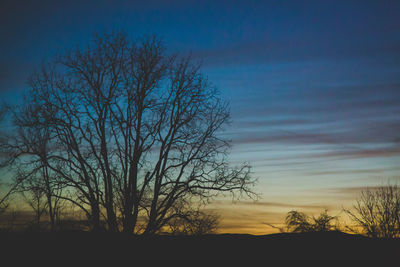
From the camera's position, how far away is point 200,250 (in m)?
9.60

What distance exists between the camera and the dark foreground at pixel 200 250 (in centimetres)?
900

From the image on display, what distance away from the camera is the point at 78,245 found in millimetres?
9844

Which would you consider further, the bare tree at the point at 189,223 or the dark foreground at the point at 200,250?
the bare tree at the point at 189,223

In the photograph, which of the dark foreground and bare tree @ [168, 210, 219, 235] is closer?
the dark foreground

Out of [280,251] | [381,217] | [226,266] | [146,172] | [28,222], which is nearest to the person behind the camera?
[226,266]

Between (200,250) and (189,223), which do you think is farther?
(189,223)

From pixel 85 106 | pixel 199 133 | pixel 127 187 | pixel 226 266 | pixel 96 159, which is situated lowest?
pixel 226 266

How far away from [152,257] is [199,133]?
9.64m

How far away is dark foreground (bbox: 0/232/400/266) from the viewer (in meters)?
9.00

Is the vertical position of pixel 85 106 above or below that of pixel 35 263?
above

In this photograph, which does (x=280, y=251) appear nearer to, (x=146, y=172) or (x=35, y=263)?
(x=35, y=263)

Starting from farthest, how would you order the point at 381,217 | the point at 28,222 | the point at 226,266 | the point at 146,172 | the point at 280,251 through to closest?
the point at 381,217 → the point at 146,172 → the point at 28,222 → the point at 280,251 → the point at 226,266

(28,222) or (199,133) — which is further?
(199,133)

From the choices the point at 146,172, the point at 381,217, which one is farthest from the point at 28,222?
the point at 381,217
